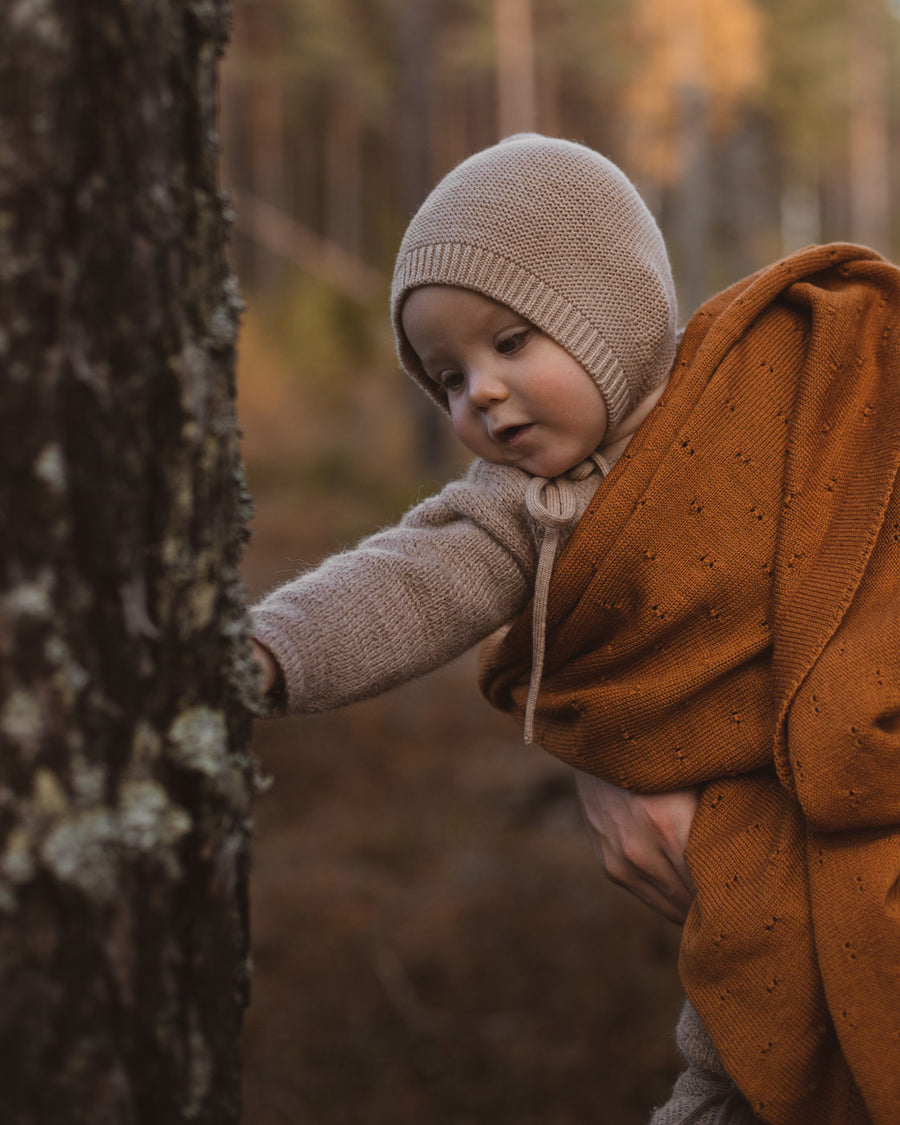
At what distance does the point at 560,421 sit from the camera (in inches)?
65.6

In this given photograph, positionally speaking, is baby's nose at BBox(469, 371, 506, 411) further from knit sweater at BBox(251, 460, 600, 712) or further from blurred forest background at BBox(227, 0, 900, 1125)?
blurred forest background at BBox(227, 0, 900, 1125)

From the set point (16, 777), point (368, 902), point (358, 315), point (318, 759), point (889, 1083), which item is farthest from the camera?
point (358, 315)

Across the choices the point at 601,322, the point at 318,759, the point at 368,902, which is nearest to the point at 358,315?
the point at 318,759

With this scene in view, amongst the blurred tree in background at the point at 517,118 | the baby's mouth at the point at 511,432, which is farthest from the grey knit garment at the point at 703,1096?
the blurred tree in background at the point at 517,118

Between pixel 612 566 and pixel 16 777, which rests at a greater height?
pixel 16 777

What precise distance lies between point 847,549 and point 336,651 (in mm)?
795

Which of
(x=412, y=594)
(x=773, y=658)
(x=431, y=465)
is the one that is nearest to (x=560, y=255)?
(x=412, y=594)

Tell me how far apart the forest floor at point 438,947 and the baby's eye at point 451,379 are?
0.93 meters

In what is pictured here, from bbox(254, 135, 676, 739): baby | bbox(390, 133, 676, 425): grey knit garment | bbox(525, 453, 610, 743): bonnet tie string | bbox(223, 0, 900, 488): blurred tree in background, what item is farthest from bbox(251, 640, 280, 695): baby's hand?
bbox(223, 0, 900, 488): blurred tree in background

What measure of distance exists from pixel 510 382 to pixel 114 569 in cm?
87

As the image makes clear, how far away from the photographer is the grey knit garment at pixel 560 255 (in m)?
1.64

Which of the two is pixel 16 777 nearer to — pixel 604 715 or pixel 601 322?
pixel 604 715

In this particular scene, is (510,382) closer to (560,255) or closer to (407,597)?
(560,255)

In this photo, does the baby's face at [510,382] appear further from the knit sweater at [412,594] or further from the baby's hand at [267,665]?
the baby's hand at [267,665]
